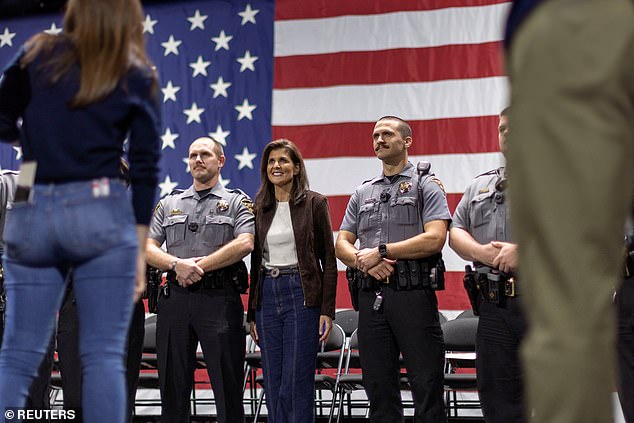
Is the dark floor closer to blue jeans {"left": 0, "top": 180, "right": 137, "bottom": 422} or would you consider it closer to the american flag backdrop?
the american flag backdrop

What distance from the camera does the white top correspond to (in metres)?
4.84

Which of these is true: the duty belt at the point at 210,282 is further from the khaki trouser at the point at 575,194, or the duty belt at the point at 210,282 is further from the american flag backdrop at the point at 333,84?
the khaki trouser at the point at 575,194

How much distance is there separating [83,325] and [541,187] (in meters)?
1.43

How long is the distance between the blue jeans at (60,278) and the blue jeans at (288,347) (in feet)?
8.63

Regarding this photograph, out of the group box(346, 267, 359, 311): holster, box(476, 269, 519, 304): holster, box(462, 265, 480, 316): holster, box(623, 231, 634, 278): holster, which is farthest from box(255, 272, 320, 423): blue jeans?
box(623, 231, 634, 278): holster

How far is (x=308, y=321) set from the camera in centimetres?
471

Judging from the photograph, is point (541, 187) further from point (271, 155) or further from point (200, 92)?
point (200, 92)

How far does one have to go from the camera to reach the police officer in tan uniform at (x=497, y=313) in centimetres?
386

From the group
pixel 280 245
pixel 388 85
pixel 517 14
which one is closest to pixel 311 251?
pixel 280 245

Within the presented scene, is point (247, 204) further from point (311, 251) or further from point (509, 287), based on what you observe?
point (509, 287)

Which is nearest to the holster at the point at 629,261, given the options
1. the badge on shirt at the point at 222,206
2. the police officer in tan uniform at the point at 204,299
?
the police officer in tan uniform at the point at 204,299

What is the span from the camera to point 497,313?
3.94 m

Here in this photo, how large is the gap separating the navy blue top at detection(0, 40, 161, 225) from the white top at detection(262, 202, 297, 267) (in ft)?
8.53

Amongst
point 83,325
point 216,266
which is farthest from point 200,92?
point 83,325
